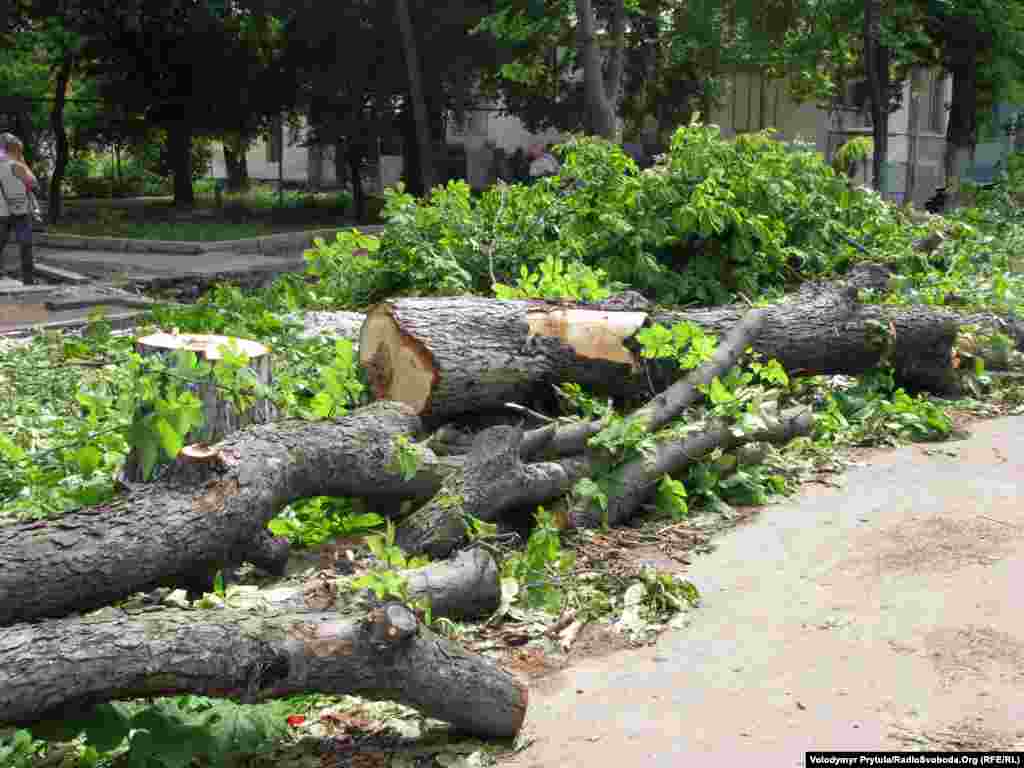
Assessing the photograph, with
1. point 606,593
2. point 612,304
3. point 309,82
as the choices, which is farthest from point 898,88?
point 606,593

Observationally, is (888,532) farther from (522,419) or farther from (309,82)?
(309,82)

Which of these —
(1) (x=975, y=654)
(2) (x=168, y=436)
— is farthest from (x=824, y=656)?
(2) (x=168, y=436)

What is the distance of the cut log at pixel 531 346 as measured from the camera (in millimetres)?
5785

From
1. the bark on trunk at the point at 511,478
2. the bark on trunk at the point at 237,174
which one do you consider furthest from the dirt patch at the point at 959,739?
the bark on trunk at the point at 237,174

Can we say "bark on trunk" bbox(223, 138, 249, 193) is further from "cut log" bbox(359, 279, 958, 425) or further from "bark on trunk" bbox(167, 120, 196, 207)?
"cut log" bbox(359, 279, 958, 425)

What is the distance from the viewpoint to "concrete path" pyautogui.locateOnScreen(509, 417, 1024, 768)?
11.4ft

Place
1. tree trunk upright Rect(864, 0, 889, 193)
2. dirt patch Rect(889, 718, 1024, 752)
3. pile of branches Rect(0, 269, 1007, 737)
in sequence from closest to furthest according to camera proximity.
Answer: pile of branches Rect(0, 269, 1007, 737) < dirt patch Rect(889, 718, 1024, 752) < tree trunk upright Rect(864, 0, 889, 193)

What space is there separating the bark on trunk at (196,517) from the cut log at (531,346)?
71 centimetres

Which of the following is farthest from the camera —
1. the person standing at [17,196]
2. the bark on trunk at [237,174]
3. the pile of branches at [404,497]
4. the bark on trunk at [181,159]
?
the bark on trunk at [237,174]

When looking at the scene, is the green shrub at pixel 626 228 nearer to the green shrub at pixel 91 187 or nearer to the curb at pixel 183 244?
the curb at pixel 183 244

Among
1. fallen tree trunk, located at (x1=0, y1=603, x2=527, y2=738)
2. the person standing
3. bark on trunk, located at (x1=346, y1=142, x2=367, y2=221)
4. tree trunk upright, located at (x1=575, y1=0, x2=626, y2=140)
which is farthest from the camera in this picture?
bark on trunk, located at (x1=346, y1=142, x2=367, y2=221)

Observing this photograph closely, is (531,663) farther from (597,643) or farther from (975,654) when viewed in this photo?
(975,654)

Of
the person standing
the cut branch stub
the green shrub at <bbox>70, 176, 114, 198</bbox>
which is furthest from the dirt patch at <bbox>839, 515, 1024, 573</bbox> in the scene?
the green shrub at <bbox>70, 176, 114, 198</bbox>

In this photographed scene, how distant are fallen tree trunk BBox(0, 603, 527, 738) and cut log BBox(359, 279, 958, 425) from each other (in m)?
2.33
